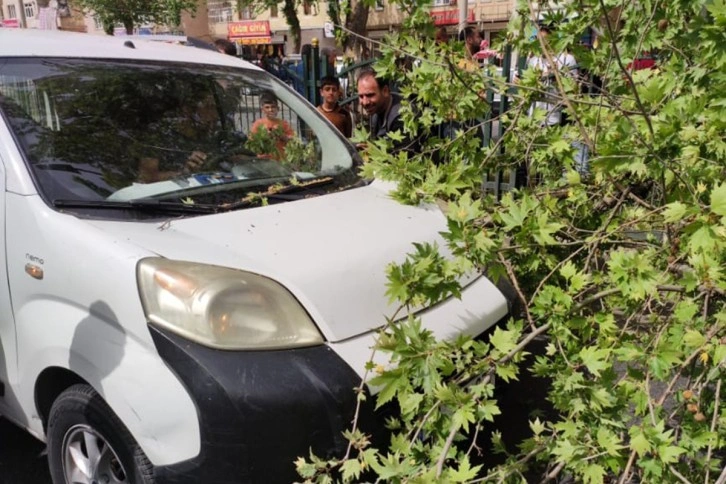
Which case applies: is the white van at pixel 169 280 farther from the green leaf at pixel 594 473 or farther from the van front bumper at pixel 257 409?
the green leaf at pixel 594 473

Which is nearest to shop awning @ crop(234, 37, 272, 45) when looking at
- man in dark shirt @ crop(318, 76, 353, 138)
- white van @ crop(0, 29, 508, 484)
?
man in dark shirt @ crop(318, 76, 353, 138)

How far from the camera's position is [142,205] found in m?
2.44

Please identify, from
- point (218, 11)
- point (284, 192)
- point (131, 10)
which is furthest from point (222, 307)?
point (218, 11)

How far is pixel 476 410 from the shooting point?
196cm

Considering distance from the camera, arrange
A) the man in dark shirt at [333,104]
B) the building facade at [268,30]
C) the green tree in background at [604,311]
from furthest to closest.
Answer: the building facade at [268,30], the man in dark shirt at [333,104], the green tree in background at [604,311]

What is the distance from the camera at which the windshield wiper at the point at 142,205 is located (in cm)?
237

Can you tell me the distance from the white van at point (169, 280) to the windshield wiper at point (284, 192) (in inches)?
0.5

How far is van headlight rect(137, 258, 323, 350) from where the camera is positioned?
6.66ft

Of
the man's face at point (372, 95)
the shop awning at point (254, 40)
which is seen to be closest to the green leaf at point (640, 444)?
the man's face at point (372, 95)

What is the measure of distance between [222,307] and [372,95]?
10.1ft

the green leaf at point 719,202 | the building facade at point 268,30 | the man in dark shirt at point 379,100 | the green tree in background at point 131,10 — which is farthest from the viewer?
the building facade at point 268,30

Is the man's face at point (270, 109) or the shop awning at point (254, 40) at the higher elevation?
the shop awning at point (254, 40)

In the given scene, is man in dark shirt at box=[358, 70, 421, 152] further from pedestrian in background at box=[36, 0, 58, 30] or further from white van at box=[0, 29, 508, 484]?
pedestrian in background at box=[36, 0, 58, 30]

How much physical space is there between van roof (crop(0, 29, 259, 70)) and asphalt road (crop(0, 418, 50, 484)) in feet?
6.18
